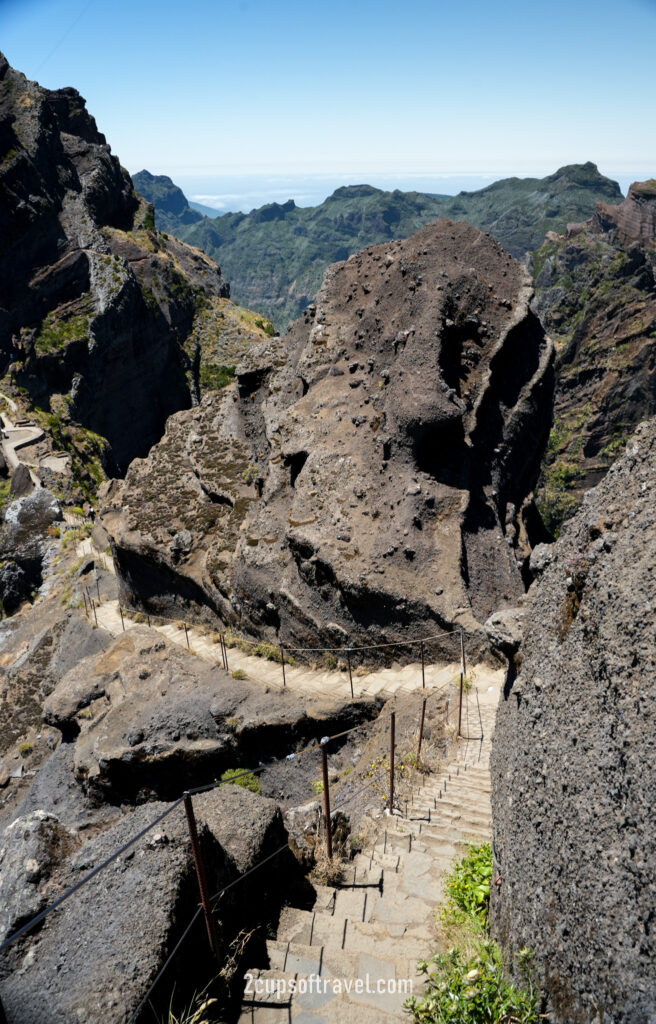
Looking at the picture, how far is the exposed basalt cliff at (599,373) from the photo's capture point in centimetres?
8238

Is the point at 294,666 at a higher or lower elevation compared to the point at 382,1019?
lower

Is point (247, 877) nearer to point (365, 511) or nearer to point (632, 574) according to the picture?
point (632, 574)

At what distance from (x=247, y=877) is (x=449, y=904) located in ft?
7.22

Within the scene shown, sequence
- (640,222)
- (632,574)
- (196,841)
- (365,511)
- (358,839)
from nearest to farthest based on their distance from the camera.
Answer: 1. (632,574)
2. (196,841)
3. (358,839)
4. (365,511)
5. (640,222)

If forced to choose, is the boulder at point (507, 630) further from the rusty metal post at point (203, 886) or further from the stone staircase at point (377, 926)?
the rusty metal post at point (203, 886)

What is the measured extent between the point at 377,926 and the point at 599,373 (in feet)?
308

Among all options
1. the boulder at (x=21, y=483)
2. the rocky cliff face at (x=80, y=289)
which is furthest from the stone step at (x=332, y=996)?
the rocky cliff face at (x=80, y=289)

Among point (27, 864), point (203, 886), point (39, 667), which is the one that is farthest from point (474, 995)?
point (39, 667)

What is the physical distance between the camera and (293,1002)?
579 cm

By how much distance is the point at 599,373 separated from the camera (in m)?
89.7

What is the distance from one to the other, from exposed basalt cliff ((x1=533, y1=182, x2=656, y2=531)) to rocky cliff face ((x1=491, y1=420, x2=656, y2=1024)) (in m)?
68.3

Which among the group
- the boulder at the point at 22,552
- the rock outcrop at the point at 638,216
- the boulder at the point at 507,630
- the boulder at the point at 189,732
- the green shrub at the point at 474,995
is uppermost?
the rock outcrop at the point at 638,216

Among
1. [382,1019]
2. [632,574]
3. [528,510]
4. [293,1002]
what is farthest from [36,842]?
[528,510]

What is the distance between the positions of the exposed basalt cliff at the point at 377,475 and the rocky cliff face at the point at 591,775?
9.06 m
